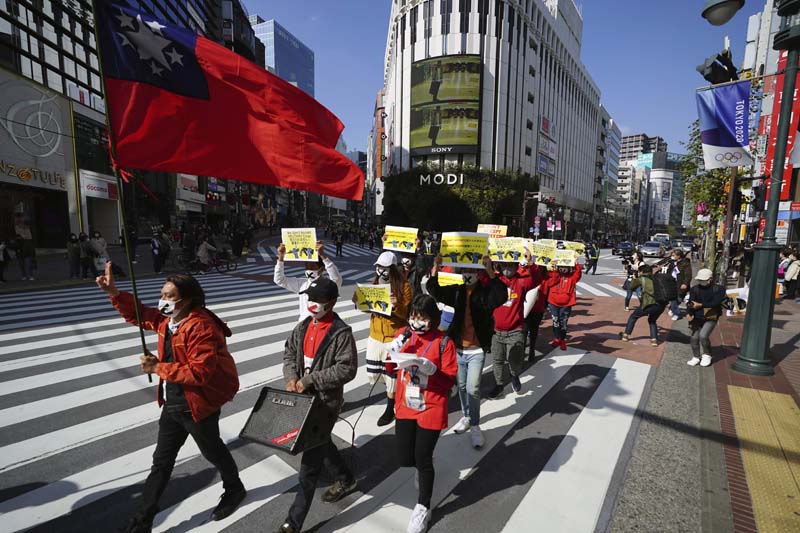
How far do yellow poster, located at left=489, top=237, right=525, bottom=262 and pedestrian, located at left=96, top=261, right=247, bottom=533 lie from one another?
389cm

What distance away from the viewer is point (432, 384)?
9.30ft

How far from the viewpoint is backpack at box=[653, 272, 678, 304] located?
24.2 ft

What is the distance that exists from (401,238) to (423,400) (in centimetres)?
329

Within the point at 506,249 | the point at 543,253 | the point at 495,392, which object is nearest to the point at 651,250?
the point at 543,253

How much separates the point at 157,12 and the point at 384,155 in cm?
3487

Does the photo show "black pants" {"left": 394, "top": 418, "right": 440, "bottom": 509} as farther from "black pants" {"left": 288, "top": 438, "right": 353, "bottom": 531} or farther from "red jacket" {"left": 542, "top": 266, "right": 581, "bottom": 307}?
"red jacket" {"left": 542, "top": 266, "right": 581, "bottom": 307}

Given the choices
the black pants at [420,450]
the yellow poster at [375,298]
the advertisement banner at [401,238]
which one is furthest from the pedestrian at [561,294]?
the black pants at [420,450]

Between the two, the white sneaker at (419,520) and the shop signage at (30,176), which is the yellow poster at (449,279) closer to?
the white sneaker at (419,520)

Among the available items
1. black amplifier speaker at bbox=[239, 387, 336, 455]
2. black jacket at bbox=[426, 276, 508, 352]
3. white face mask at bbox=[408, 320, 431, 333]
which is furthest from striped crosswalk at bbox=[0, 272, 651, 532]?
white face mask at bbox=[408, 320, 431, 333]

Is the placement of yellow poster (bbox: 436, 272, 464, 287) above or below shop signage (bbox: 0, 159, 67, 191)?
below

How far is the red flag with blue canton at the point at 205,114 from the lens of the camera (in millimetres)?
3156

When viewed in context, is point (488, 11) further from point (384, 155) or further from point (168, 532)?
point (168, 532)

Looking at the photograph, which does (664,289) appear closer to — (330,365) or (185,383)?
(330,365)

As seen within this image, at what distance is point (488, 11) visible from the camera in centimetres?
4575
